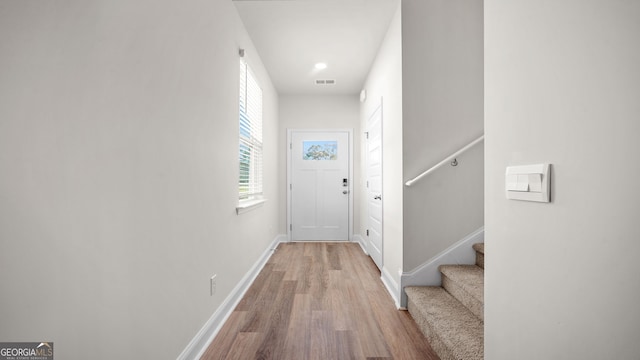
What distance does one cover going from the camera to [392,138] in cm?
278

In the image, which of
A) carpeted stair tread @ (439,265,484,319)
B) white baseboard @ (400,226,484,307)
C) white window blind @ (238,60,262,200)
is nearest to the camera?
carpeted stair tread @ (439,265,484,319)

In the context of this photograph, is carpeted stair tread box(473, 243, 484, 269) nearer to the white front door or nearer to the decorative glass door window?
the white front door

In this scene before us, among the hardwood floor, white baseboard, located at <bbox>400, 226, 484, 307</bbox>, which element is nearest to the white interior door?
the hardwood floor

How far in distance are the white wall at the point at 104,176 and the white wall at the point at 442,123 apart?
1572mm

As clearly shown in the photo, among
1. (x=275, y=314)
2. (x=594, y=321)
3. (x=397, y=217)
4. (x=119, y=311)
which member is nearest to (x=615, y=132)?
(x=594, y=321)

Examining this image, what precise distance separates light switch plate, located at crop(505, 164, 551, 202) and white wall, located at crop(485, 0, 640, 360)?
2cm

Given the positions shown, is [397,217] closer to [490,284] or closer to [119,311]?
[490,284]

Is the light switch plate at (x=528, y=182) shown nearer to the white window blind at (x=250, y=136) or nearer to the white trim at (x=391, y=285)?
the white trim at (x=391, y=285)

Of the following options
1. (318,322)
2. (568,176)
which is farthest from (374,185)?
(568,176)

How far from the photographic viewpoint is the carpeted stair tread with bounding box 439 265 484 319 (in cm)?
178

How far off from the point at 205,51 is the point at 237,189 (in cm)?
120

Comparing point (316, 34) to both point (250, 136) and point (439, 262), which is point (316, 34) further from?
point (439, 262)

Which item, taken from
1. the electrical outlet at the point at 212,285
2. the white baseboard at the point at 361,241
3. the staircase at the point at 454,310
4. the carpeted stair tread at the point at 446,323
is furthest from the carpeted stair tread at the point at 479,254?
the white baseboard at the point at 361,241

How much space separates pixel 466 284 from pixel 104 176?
207 cm
